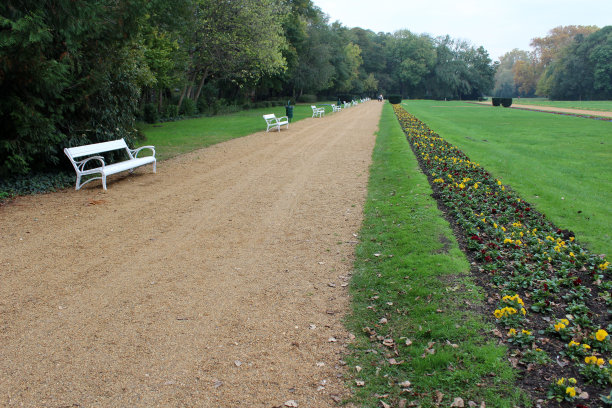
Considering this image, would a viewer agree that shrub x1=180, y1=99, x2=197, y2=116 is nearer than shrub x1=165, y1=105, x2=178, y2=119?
No

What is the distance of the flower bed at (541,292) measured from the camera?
2.92 metres

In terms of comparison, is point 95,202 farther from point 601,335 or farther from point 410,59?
point 410,59

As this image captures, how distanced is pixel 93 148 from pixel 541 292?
27.9 ft

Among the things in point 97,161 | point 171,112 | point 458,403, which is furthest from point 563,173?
point 171,112

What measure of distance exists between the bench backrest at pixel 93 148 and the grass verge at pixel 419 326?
592cm

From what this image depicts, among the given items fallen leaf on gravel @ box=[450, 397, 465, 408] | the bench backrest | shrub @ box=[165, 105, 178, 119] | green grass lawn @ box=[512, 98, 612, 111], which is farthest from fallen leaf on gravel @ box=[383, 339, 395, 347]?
green grass lawn @ box=[512, 98, 612, 111]

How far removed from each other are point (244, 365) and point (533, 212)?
5.43 meters

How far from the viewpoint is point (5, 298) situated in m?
4.21

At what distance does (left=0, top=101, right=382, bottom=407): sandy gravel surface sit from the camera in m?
3.04

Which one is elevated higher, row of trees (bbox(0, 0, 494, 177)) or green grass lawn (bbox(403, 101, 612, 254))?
row of trees (bbox(0, 0, 494, 177))

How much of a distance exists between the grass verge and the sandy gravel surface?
0.23 metres

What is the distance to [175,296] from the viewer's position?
4.27 metres

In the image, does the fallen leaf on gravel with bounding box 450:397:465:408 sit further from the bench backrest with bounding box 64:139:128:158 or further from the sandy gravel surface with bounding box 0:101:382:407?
the bench backrest with bounding box 64:139:128:158

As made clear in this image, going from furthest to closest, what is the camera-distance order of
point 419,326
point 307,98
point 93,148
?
1. point 307,98
2. point 93,148
3. point 419,326
